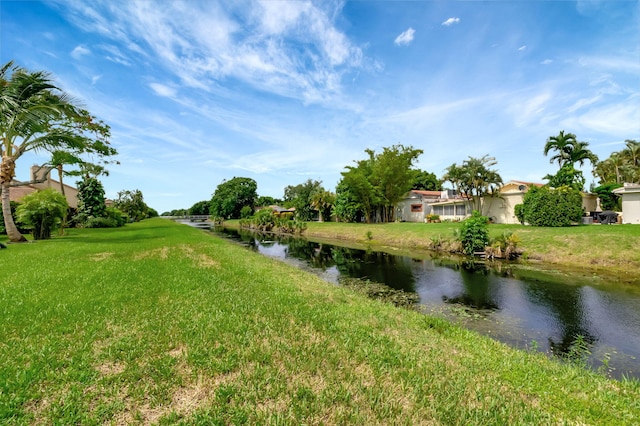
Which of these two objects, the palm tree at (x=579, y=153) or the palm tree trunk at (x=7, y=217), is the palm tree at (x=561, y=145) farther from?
the palm tree trunk at (x=7, y=217)

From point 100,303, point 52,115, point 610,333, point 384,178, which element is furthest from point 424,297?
point 384,178

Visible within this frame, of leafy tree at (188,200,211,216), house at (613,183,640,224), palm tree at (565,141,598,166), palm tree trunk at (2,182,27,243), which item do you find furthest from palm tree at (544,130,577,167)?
leafy tree at (188,200,211,216)

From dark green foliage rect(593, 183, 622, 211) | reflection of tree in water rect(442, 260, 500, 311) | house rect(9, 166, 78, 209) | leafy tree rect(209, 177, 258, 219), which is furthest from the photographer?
leafy tree rect(209, 177, 258, 219)

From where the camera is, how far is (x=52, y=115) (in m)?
16.6

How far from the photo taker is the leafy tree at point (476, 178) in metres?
32.1

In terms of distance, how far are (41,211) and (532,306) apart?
26.1 m

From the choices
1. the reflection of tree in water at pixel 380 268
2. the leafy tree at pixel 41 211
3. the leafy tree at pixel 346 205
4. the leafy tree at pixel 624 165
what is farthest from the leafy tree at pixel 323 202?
the leafy tree at pixel 624 165

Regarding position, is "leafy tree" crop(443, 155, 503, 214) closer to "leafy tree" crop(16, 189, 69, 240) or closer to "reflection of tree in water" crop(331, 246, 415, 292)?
"reflection of tree in water" crop(331, 246, 415, 292)

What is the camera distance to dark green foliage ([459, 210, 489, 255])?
19.3 metres

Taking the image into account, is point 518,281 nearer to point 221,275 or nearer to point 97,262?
point 221,275

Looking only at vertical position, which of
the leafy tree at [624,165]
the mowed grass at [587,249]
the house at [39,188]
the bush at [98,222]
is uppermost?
the leafy tree at [624,165]

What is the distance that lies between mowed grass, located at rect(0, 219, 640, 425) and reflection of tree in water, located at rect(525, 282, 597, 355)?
246cm

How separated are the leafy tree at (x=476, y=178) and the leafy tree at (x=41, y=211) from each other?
119 feet

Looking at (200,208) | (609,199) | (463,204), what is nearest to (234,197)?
(463,204)
